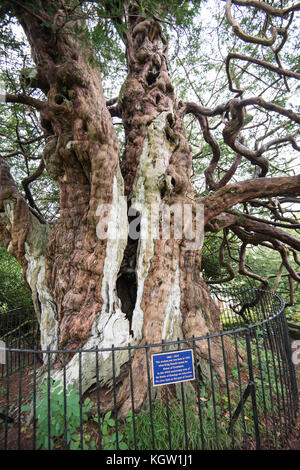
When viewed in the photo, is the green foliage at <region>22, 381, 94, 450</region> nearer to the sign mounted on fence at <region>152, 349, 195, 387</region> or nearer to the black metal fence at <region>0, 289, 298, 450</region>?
the black metal fence at <region>0, 289, 298, 450</region>

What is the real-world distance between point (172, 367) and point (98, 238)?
197cm

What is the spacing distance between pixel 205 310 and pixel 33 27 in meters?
4.85

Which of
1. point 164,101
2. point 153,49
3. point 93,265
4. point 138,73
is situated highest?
point 153,49

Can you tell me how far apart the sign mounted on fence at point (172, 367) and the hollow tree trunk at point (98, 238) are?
0.91 meters

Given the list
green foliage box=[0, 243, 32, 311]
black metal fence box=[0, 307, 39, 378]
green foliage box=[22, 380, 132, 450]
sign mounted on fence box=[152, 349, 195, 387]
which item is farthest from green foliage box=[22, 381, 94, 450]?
green foliage box=[0, 243, 32, 311]

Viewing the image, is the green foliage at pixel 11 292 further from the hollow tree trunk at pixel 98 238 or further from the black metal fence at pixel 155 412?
the black metal fence at pixel 155 412

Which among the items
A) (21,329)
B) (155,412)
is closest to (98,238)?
(155,412)

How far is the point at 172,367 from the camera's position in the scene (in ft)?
7.45

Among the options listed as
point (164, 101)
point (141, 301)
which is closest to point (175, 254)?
point (141, 301)

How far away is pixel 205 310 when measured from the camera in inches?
156

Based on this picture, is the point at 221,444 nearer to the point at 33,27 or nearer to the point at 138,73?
the point at 33,27

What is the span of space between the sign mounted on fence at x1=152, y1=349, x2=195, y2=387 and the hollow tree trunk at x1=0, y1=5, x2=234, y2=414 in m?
0.91
